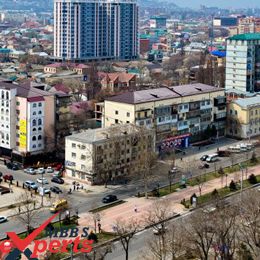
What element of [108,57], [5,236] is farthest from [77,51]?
[5,236]

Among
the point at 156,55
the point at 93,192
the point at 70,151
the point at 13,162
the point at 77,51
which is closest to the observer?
the point at 93,192

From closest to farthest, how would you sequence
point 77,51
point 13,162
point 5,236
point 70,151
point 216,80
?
1. point 5,236
2. point 70,151
3. point 13,162
4. point 216,80
5. point 77,51

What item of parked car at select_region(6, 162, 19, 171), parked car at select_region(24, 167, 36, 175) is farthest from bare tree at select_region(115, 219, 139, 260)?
parked car at select_region(6, 162, 19, 171)

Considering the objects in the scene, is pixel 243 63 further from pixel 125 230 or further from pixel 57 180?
pixel 125 230

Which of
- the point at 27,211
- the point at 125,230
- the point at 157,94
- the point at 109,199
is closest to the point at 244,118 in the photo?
the point at 157,94

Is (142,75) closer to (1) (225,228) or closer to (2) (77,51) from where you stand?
(2) (77,51)

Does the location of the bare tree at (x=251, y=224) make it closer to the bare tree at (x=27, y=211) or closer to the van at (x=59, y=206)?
the van at (x=59, y=206)

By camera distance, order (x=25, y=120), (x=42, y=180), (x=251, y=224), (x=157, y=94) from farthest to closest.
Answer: (x=157, y=94), (x=25, y=120), (x=42, y=180), (x=251, y=224)
